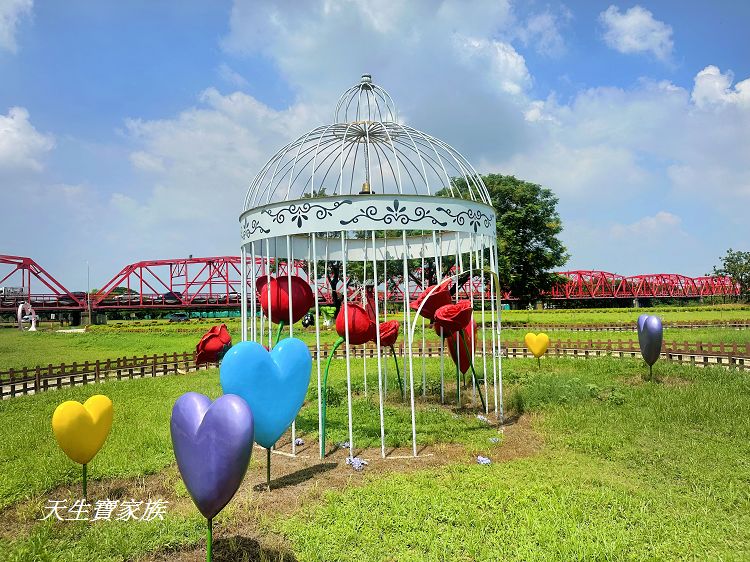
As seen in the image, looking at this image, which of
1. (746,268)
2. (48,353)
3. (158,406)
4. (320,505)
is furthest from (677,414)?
(746,268)

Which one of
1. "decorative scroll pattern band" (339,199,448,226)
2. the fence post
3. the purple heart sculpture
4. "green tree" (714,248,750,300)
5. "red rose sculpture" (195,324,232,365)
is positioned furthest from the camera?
"green tree" (714,248,750,300)

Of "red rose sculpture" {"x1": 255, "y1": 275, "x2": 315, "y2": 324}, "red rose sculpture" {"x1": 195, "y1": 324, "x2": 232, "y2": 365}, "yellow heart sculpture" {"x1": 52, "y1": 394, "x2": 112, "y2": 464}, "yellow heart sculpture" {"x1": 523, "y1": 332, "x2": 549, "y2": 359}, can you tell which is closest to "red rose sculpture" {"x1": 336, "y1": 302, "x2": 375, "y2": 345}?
"red rose sculpture" {"x1": 255, "y1": 275, "x2": 315, "y2": 324}

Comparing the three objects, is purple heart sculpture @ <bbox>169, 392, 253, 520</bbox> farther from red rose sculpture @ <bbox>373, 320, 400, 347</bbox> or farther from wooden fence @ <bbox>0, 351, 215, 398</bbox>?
wooden fence @ <bbox>0, 351, 215, 398</bbox>

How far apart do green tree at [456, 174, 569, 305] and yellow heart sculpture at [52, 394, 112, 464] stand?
25.0m

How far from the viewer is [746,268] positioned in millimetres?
49438

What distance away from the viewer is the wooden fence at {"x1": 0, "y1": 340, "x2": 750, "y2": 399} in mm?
13828

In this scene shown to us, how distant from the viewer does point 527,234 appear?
1158 inches

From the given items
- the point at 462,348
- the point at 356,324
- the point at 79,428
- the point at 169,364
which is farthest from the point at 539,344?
the point at 169,364

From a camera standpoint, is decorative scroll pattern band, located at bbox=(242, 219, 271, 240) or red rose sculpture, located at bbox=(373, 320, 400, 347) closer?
decorative scroll pattern band, located at bbox=(242, 219, 271, 240)

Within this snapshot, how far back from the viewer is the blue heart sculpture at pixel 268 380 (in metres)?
5.16

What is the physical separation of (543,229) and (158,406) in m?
25.0

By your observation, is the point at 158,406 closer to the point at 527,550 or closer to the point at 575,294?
the point at 527,550

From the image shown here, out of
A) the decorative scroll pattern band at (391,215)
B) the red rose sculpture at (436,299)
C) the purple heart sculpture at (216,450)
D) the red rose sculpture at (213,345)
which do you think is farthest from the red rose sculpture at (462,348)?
the purple heart sculpture at (216,450)

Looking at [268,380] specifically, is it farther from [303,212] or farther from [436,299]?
[436,299]
